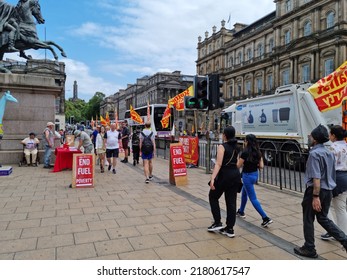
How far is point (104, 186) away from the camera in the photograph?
8031 millimetres

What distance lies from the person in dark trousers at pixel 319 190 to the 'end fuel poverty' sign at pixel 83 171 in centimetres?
553

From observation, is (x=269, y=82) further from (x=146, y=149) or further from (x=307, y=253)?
(x=307, y=253)

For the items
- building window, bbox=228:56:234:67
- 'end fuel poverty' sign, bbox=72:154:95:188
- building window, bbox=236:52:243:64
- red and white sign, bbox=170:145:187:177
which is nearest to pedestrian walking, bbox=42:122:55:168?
'end fuel poverty' sign, bbox=72:154:95:188

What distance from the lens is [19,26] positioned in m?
12.3

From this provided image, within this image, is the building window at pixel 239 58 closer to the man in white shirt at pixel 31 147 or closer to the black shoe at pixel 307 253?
the man in white shirt at pixel 31 147

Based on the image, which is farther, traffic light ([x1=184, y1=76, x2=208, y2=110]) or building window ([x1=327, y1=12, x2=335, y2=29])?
building window ([x1=327, y1=12, x2=335, y2=29])

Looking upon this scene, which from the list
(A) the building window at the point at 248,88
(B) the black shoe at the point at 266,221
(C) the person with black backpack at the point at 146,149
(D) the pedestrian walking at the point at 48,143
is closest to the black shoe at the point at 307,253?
(B) the black shoe at the point at 266,221

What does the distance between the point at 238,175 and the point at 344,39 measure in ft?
151

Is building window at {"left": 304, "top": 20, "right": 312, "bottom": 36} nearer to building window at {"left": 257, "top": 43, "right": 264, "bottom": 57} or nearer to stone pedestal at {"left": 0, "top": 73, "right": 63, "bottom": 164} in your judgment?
building window at {"left": 257, "top": 43, "right": 264, "bottom": 57}

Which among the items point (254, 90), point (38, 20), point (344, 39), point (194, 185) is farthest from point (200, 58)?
point (194, 185)

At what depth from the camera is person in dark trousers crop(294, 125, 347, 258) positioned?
362 centimetres

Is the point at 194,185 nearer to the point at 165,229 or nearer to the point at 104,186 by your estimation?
the point at 104,186

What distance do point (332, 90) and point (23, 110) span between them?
36.6 feet

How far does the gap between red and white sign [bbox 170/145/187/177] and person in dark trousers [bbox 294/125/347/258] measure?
16.4ft
